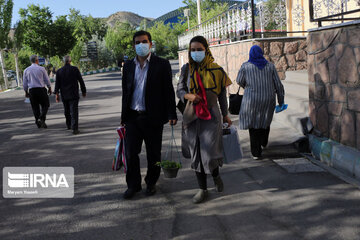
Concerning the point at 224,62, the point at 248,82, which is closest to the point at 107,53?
the point at 224,62

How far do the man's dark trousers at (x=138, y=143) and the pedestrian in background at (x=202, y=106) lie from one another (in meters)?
0.49

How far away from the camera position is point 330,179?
18.2ft

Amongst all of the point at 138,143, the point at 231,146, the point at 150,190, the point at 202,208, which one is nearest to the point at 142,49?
the point at 138,143

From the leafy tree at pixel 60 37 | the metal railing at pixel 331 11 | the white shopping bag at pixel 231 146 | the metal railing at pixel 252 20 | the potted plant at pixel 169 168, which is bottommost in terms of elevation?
the potted plant at pixel 169 168

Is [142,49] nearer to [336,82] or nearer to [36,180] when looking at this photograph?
[36,180]

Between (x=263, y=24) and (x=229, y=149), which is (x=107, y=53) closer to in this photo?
(x=263, y=24)

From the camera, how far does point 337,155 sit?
5.93 metres

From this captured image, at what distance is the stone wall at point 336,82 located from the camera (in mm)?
5742

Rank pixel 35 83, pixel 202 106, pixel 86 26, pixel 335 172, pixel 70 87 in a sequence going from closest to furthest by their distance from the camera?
1. pixel 202 106
2. pixel 335 172
3. pixel 70 87
4. pixel 35 83
5. pixel 86 26

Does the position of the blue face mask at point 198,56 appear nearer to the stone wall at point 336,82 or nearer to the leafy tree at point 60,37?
the stone wall at point 336,82

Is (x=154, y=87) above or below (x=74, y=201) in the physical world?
above

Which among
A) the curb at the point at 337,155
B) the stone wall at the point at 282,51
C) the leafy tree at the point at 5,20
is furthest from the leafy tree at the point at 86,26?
the curb at the point at 337,155

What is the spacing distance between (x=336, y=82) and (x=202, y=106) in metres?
2.59

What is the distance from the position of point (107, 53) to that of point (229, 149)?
6341 centimetres
